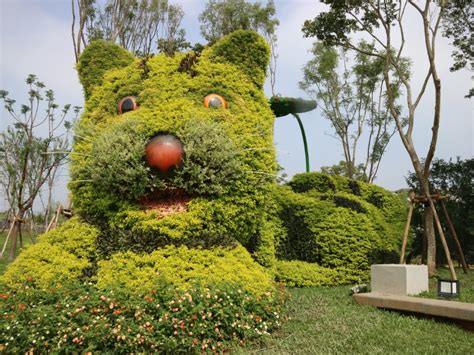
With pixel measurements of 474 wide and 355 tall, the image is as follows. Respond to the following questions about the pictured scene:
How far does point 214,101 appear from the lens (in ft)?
18.5

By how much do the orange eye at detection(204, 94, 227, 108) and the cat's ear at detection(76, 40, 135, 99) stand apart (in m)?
1.63

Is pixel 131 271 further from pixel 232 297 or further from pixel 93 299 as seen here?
pixel 232 297

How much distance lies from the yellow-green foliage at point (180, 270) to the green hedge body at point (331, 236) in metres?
2.67

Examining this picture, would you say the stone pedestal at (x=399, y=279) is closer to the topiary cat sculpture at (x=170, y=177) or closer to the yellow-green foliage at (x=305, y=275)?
the yellow-green foliage at (x=305, y=275)

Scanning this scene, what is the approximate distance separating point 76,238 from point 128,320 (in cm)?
180

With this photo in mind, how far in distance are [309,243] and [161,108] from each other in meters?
4.06

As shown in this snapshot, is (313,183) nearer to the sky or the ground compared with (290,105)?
nearer to the ground

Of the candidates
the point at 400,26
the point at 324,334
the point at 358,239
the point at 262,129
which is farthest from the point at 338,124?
the point at 324,334

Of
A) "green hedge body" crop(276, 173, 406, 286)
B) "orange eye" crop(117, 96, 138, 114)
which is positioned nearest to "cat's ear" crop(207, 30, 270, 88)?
Result: "orange eye" crop(117, 96, 138, 114)

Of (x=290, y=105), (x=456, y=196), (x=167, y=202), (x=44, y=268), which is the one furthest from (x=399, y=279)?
(x=456, y=196)

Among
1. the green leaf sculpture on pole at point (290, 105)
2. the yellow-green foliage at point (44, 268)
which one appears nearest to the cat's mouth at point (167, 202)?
the yellow-green foliage at point (44, 268)

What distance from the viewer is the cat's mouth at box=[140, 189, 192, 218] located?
534 centimetres

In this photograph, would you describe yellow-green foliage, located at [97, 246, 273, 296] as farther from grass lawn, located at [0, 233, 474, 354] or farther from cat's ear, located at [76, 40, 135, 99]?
cat's ear, located at [76, 40, 135, 99]

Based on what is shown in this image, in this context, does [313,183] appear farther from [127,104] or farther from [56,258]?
[56,258]
